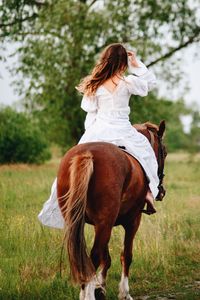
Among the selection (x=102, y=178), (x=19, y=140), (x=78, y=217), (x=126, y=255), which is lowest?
(x=19, y=140)

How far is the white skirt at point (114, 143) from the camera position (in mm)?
5828

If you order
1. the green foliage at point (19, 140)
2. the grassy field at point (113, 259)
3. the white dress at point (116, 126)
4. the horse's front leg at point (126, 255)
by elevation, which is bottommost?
the green foliage at point (19, 140)

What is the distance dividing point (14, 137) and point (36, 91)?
546 centimetres

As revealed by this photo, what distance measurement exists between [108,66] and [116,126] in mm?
613

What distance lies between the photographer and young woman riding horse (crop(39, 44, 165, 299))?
5.13 meters

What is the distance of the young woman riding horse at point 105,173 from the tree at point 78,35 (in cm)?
1565

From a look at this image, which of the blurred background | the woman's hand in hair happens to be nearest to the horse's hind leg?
the woman's hand in hair

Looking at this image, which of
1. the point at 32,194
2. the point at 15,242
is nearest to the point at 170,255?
the point at 15,242

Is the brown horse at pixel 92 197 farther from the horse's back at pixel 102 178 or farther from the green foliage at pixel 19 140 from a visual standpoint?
the green foliage at pixel 19 140

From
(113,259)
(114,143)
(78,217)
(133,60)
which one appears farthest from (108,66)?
(113,259)

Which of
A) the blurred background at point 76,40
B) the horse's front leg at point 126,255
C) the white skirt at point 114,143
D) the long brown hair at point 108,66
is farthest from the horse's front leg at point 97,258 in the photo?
the blurred background at point 76,40

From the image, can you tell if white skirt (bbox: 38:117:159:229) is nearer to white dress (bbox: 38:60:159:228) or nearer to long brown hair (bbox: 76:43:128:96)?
white dress (bbox: 38:60:159:228)

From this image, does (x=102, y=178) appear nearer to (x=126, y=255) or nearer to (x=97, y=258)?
(x=97, y=258)

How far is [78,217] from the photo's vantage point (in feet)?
16.8
